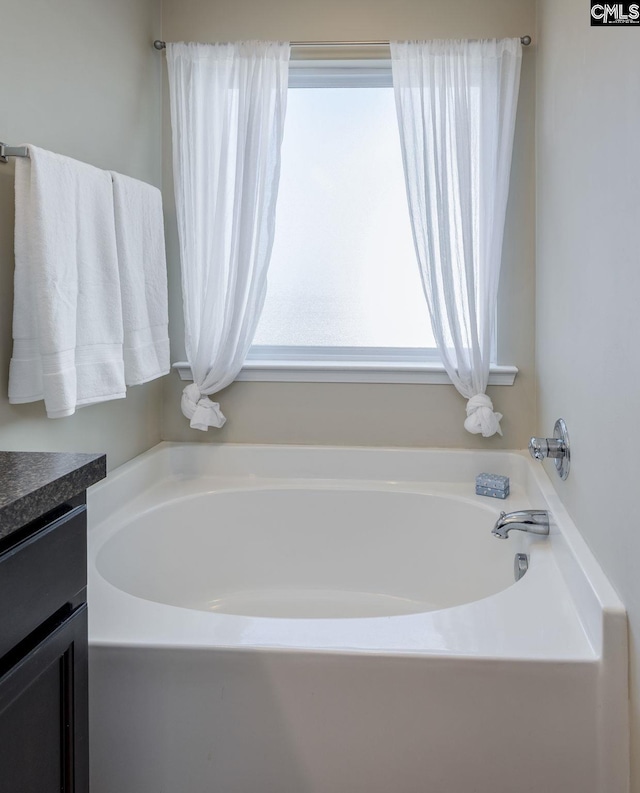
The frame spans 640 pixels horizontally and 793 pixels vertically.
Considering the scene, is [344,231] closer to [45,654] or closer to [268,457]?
[268,457]

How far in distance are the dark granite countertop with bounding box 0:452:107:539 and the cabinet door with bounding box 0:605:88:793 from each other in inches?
7.0

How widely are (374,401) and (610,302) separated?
1.17m

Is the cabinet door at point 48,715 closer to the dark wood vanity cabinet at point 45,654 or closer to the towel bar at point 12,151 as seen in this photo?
the dark wood vanity cabinet at point 45,654

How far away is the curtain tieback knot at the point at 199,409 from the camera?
2.23 m

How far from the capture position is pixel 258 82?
7.09 ft

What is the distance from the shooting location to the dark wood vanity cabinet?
74 cm

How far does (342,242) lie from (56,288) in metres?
1.22

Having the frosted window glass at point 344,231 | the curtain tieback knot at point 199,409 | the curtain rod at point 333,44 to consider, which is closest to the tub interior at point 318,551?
the curtain tieback knot at point 199,409

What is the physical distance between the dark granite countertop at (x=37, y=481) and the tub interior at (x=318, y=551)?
3.55 ft

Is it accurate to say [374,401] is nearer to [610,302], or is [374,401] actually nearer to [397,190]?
[397,190]

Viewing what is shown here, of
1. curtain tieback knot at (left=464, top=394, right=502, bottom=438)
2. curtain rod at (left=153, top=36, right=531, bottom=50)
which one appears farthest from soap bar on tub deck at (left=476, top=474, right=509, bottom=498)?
curtain rod at (left=153, top=36, right=531, bottom=50)

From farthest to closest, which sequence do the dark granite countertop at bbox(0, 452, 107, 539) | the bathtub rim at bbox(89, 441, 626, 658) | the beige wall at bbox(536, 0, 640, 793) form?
the bathtub rim at bbox(89, 441, 626, 658) → the beige wall at bbox(536, 0, 640, 793) → the dark granite countertop at bbox(0, 452, 107, 539)

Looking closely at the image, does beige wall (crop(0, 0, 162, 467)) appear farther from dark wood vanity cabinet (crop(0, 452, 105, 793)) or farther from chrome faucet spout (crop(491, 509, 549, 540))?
chrome faucet spout (crop(491, 509, 549, 540))

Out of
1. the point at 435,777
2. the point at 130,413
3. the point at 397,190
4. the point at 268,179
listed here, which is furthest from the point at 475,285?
the point at 435,777
